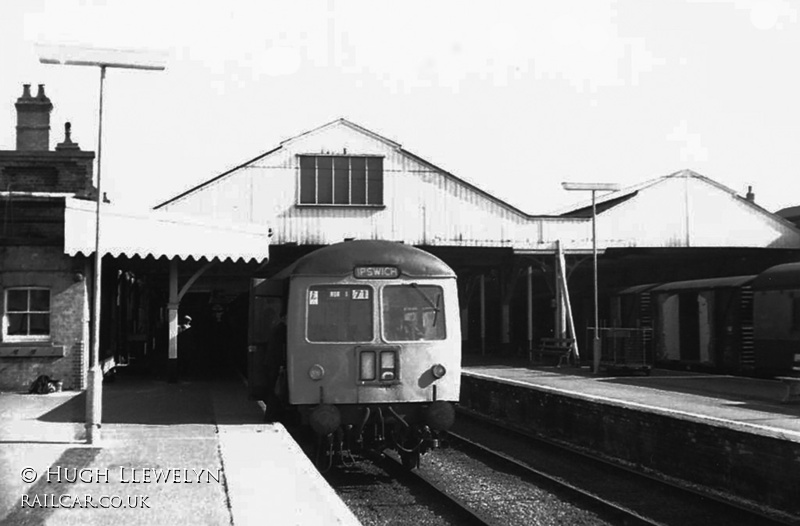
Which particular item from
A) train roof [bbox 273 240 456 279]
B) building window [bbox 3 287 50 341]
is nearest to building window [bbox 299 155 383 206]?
building window [bbox 3 287 50 341]

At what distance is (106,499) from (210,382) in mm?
12301

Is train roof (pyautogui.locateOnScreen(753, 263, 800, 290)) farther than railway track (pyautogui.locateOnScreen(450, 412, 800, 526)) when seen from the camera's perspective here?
Yes

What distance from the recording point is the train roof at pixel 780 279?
1788cm

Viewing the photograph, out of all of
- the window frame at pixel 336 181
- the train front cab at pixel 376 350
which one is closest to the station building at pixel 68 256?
the train front cab at pixel 376 350

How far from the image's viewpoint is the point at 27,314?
15.7 m

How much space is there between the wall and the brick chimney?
363 inches

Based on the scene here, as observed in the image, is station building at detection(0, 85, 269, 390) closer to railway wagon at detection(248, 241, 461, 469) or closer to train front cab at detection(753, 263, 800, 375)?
railway wagon at detection(248, 241, 461, 469)

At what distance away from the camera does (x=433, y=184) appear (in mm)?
27219

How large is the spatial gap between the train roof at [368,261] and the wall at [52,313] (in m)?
7.23

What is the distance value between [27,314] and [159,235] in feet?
9.30

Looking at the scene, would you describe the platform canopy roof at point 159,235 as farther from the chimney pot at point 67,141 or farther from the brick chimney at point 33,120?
the chimney pot at point 67,141

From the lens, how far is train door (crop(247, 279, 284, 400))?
11.1 m

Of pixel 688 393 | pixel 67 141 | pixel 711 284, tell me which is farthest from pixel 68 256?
pixel 711 284

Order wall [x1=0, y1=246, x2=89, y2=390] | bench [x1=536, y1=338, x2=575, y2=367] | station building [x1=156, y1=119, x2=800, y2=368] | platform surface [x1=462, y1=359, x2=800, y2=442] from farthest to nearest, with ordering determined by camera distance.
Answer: station building [x1=156, y1=119, x2=800, y2=368]
bench [x1=536, y1=338, x2=575, y2=367]
wall [x1=0, y1=246, x2=89, y2=390]
platform surface [x1=462, y1=359, x2=800, y2=442]
